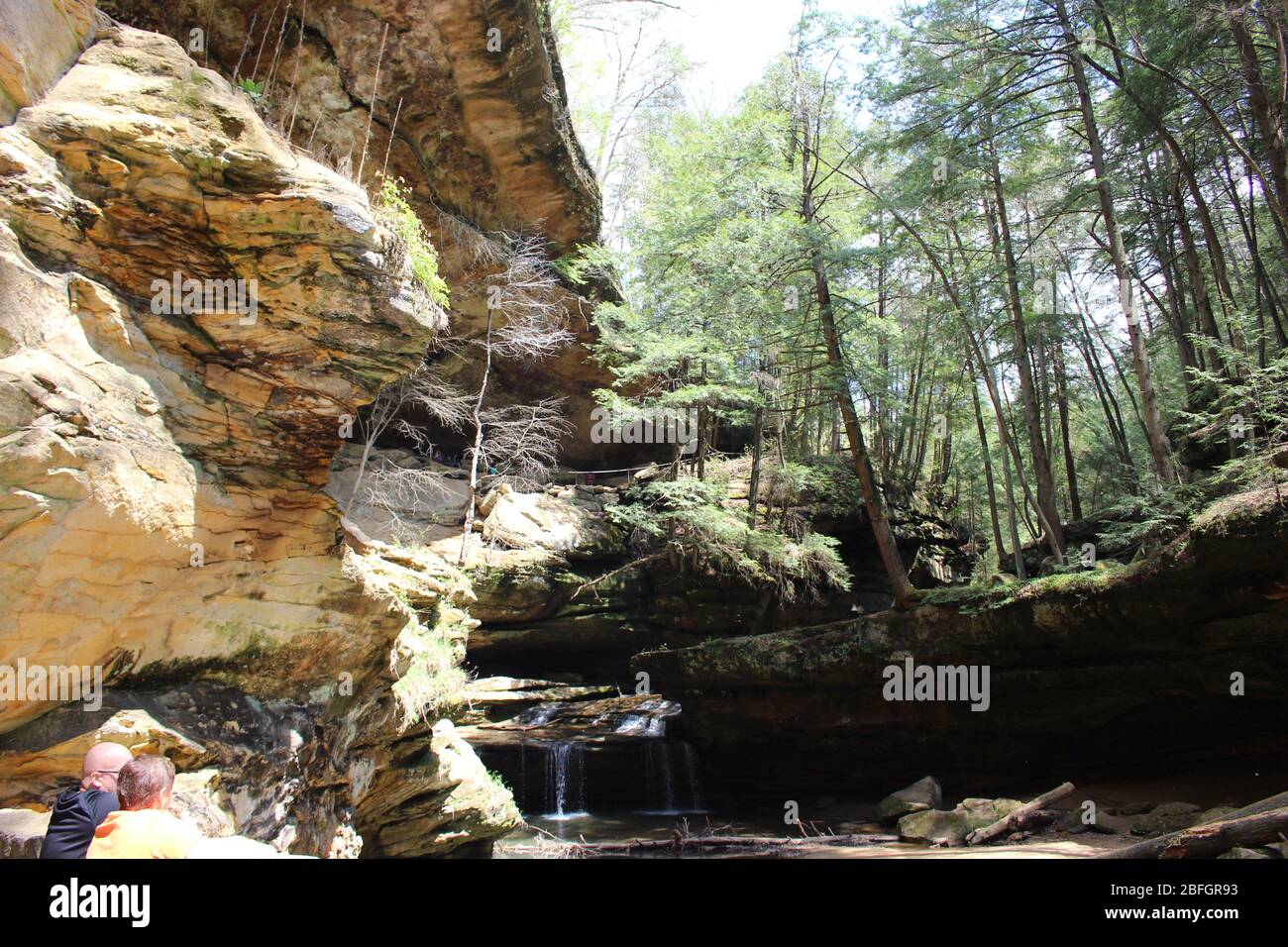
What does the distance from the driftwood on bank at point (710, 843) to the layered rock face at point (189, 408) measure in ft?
16.6

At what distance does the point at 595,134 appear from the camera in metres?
23.4

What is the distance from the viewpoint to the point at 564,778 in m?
14.1

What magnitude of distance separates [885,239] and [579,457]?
12.0 meters

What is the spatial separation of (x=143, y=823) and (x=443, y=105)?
13.2 meters

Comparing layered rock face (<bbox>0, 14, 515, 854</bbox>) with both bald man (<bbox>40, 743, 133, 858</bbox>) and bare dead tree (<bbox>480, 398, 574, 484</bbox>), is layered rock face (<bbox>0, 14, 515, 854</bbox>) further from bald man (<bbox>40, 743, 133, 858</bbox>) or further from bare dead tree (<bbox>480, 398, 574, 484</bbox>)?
bare dead tree (<bbox>480, 398, 574, 484</bbox>)

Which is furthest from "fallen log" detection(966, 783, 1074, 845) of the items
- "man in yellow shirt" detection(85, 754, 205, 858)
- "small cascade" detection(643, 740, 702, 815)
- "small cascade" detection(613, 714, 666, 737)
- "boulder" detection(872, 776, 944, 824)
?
"man in yellow shirt" detection(85, 754, 205, 858)

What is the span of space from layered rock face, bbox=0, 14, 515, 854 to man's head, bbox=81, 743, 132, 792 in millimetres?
1570

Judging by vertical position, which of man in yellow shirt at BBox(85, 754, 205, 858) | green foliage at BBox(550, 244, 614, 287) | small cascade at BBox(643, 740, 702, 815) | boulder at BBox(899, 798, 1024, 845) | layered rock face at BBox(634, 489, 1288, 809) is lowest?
small cascade at BBox(643, 740, 702, 815)

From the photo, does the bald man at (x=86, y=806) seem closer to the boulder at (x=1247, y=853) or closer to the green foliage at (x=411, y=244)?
the green foliage at (x=411, y=244)

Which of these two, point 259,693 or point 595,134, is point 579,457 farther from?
point 259,693

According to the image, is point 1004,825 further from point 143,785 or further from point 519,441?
point 519,441

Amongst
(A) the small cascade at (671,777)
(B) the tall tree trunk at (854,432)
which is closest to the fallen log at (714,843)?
(A) the small cascade at (671,777)

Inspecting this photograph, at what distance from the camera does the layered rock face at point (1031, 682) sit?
30.8ft

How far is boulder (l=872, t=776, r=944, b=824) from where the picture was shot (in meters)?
11.5
